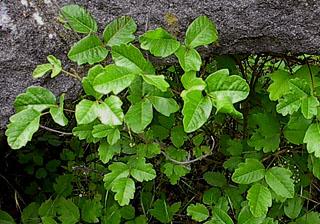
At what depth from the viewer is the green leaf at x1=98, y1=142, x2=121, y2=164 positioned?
1406 mm

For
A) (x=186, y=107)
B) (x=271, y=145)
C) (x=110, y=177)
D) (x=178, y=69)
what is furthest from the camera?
(x=178, y=69)

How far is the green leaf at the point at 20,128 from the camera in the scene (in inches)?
47.3

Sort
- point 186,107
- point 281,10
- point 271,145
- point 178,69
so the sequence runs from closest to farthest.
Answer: point 186,107 < point 281,10 < point 271,145 < point 178,69

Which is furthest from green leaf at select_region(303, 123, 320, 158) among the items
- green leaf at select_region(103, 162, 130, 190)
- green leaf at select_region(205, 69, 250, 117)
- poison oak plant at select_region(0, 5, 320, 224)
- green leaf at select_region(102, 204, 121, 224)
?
green leaf at select_region(102, 204, 121, 224)

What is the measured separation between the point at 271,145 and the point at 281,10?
1.37 feet

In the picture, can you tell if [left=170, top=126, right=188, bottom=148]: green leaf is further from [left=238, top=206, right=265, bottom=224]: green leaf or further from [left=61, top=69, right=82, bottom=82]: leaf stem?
[left=61, top=69, right=82, bottom=82]: leaf stem

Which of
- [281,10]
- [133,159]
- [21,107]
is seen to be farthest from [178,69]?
[21,107]

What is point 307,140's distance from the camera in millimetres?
1310

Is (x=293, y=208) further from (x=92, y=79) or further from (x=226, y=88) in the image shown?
(x=92, y=79)

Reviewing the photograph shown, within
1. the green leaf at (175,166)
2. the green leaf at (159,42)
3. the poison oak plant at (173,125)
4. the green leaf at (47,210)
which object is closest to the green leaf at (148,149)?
the poison oak plant at (173,125)

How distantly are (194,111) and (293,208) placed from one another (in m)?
0.69

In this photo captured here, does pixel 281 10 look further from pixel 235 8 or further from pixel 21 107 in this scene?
pixel 21 107

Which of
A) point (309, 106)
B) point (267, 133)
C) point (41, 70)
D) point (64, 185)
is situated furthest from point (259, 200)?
point (64, 185)

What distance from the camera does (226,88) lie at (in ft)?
3.93
